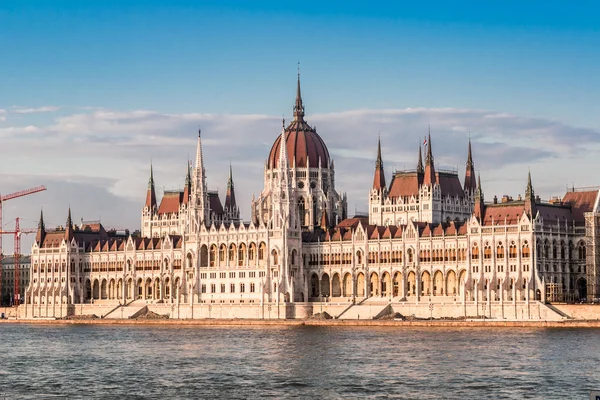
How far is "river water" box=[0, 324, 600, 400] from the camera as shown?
3403 inches

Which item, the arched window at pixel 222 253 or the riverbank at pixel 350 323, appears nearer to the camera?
the riverbank at pixel 350 323

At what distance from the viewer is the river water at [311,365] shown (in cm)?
8644

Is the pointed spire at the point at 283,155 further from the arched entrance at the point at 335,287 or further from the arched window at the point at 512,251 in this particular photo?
the arched window at the point at 512,251

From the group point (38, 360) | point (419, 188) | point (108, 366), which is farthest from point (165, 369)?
point (419, 188)

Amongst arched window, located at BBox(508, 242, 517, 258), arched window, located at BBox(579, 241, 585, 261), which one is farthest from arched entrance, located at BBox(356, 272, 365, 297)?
arched window, located at BBox(579, 241, 585, 261)

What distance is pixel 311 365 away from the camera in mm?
104188

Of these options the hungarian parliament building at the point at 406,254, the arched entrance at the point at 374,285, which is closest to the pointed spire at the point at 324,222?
the hungarian parliament building at the point at 406,254

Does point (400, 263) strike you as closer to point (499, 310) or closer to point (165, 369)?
point (499, 310)

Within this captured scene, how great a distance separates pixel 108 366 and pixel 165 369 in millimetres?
6138

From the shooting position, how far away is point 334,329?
15788cm

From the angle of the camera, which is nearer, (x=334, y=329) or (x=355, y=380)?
(x=355, y=380)

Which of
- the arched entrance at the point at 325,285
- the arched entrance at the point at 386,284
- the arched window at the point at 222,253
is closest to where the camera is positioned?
the arched entrance at the point at 386,284

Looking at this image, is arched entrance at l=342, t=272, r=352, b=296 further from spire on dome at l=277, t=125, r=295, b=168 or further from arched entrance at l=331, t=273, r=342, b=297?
spire on dome at l=277, t=125, r=295, b=168

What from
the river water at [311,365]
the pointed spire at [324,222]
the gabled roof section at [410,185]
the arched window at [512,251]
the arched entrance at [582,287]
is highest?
the gabled roof section at [410,185]
